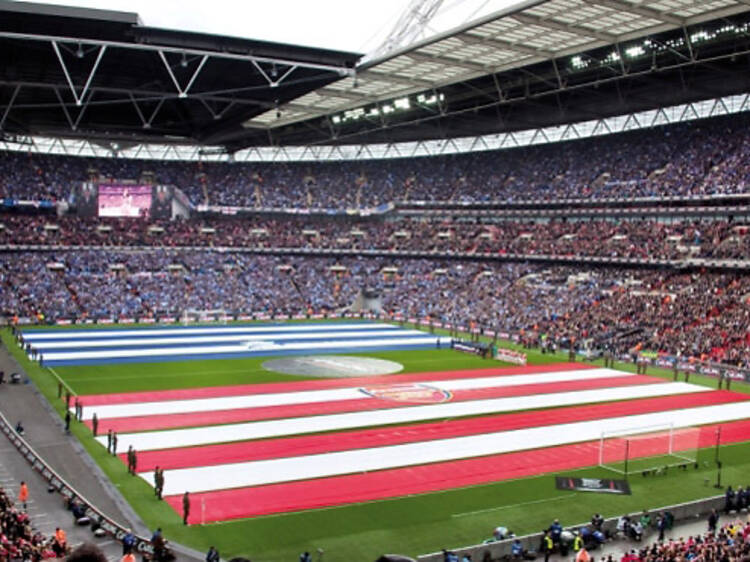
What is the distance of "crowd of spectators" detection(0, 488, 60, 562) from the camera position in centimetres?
1284

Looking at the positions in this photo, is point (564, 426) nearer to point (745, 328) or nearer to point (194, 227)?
point (745, 328)

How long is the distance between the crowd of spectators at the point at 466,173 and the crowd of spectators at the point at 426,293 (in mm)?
8443

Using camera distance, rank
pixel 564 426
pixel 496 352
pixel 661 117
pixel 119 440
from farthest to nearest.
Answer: pixel 661 117 < pixel 496 352 < pixel 564 426 < pixel 119 440

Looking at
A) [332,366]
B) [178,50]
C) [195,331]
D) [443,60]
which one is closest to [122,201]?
[195,331]

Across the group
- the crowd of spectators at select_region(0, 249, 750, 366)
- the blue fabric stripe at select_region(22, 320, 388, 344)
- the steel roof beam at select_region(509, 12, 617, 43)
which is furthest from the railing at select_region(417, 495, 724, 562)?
the blue fabric stripe at select_region(22, 320, 388, 344)

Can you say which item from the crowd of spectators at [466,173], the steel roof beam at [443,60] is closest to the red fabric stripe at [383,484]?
the steel roof beam at [443,60]

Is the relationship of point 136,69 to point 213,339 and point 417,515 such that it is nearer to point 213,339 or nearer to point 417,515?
point 213,339

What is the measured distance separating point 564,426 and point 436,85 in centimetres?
2782

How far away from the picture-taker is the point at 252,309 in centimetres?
6594

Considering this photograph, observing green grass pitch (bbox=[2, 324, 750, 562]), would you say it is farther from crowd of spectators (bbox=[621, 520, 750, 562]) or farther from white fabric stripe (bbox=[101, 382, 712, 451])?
crowd of spectators (bbox=[621, 520, 750, 562])

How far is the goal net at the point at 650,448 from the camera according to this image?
943 inches

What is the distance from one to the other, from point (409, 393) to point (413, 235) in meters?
43.6

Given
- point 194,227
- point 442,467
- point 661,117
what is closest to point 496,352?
point 442,467

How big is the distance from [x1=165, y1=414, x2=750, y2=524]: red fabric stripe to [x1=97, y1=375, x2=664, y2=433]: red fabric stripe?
7.65m
